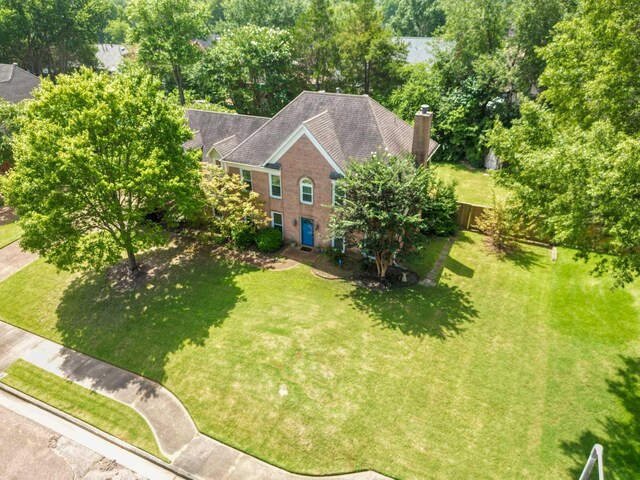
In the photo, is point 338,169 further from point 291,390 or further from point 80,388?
point 80,388

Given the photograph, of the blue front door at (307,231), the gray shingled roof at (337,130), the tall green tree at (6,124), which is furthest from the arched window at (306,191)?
the tall green tree at (6,124)

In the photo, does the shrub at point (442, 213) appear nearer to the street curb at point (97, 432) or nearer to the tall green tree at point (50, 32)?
the street curb at point (97, 432)

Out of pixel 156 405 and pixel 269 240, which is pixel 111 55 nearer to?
pixel 269 240

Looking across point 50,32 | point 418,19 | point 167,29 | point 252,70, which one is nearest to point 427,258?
point 252,70

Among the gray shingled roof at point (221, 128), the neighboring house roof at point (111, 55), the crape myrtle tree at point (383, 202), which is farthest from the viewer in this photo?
the neighboring house roof at point (111, 55)

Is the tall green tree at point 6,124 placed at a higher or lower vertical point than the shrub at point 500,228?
higher

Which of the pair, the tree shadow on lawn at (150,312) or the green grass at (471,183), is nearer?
the tree shadow on lawn at (150,312)

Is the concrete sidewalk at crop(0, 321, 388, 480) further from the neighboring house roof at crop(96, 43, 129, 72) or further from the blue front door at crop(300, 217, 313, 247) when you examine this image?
the neighboring house roof at crop(96, 43, 129, 72)
